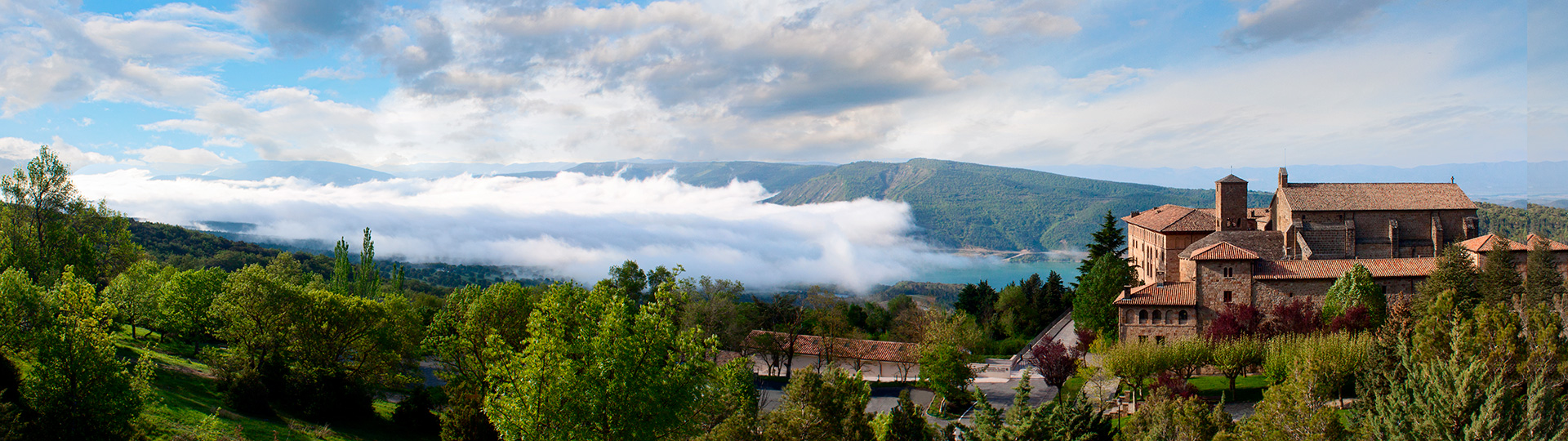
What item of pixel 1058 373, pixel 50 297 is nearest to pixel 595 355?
pixel 50 297

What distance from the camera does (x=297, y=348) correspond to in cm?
2962

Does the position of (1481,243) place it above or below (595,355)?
above

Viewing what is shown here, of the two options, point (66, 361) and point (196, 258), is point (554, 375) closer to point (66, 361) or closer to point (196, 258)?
point (66, 361)

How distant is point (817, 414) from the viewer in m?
17.4

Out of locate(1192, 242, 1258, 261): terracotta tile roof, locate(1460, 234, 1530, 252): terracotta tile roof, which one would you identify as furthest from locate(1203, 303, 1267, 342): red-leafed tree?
locate(1460, 234, 1530, 252): terracotta tile roof

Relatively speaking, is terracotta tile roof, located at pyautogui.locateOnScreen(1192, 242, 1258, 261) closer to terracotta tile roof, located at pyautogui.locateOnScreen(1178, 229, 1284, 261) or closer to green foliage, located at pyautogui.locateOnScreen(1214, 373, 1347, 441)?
terracotta tile roof, located at pyautogui.locateOnScreen(1178, 229, 1284, 261)

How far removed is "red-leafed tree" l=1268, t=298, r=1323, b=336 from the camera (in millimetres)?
35750

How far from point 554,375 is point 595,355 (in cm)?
80

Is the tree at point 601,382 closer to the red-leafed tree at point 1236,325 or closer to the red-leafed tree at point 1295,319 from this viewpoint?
the red-leafed tree at point 1236,325

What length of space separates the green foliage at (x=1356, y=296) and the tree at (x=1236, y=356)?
644cm

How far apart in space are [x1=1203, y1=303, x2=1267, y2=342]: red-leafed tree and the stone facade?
969 millimetres

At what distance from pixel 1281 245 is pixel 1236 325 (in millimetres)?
14655

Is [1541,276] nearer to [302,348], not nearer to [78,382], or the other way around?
[78,382]

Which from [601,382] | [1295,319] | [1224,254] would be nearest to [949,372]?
[1224,254]
